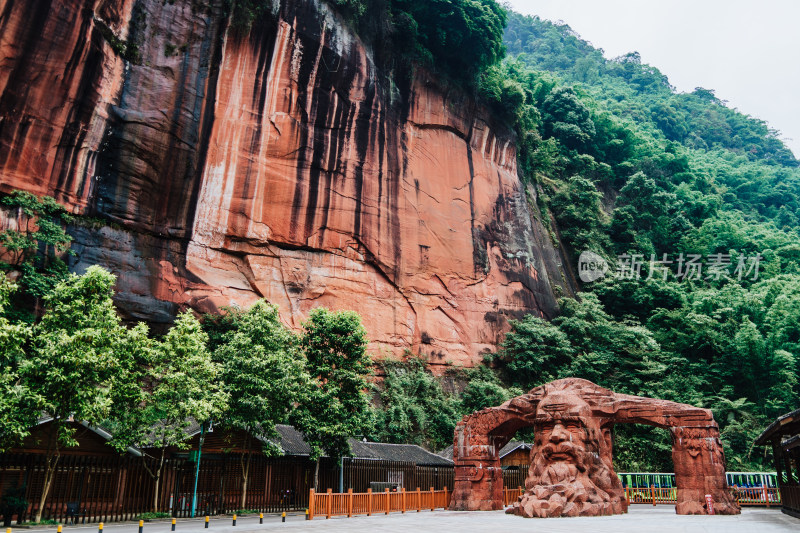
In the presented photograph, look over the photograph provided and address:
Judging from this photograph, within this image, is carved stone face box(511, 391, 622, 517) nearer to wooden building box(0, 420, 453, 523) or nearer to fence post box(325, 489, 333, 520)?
fence post box(325, 489, 333, 520)

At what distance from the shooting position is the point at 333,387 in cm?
1852

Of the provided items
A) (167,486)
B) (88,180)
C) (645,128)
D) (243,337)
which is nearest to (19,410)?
(167,486)

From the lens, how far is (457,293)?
30.6m

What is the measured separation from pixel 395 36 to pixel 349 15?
129 inches

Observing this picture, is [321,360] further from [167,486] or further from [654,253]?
[654,253]

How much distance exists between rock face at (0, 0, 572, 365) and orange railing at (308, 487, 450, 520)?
29.6 ft

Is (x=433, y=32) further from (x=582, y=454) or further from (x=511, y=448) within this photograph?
(x=582, y=454)

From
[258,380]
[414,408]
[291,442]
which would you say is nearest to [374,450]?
[291,442]

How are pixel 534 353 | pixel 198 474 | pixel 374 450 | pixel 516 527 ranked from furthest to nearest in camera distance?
pixel 534 353
pixel 374 450
pixel 198 474
pixel 516 527

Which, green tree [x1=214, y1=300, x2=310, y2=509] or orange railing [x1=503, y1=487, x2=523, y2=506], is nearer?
green tree [x1=214, y1=300, x2=310, y2=509]

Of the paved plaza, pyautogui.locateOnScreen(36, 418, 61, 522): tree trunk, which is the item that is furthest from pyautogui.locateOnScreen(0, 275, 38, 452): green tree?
the paved plaza

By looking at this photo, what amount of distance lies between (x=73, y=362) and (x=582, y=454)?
12.7 meters

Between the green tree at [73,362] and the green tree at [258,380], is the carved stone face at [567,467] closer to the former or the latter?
the green tree at [258,380]

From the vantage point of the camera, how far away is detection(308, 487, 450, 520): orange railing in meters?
14.8
